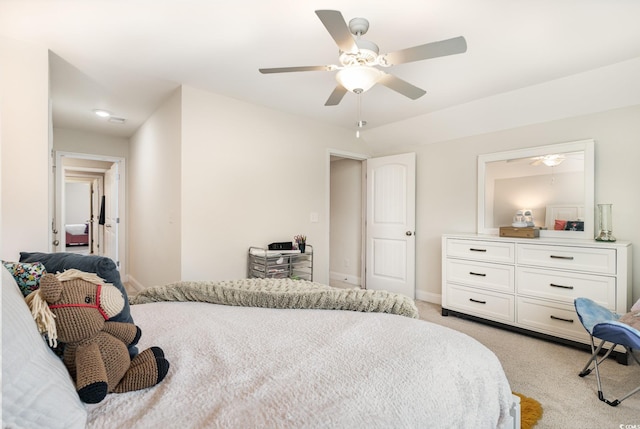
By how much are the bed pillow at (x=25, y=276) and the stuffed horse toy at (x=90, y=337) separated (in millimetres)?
131

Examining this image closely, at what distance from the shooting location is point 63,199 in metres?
4.50

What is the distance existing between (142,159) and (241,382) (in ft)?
13.9

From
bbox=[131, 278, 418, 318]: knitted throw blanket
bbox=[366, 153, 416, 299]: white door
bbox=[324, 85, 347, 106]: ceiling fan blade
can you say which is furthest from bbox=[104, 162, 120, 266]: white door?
bbox=[324, 85, 347, 106]: ceiling fan blade

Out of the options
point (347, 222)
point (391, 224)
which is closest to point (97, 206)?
point (347, 222)

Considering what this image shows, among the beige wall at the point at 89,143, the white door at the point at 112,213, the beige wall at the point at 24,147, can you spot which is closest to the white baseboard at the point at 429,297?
the beige wall at the point at 24,147

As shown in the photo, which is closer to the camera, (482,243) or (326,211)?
(482,243)

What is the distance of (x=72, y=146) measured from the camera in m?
4.44

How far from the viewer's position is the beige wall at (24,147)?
2.06m

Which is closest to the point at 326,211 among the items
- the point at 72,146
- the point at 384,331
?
the point at 384,331

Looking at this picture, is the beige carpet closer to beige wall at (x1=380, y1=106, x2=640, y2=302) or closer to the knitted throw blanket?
beige wall at (x1=380, y1=106, x2=640, y2=302)

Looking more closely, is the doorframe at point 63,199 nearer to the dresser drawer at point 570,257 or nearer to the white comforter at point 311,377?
the white comforter at point 311,377

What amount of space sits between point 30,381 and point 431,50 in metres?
2.01

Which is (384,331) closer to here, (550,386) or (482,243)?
(550,386)

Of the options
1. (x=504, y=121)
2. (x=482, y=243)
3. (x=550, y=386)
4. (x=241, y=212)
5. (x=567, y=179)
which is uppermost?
(x=504, y=121)
